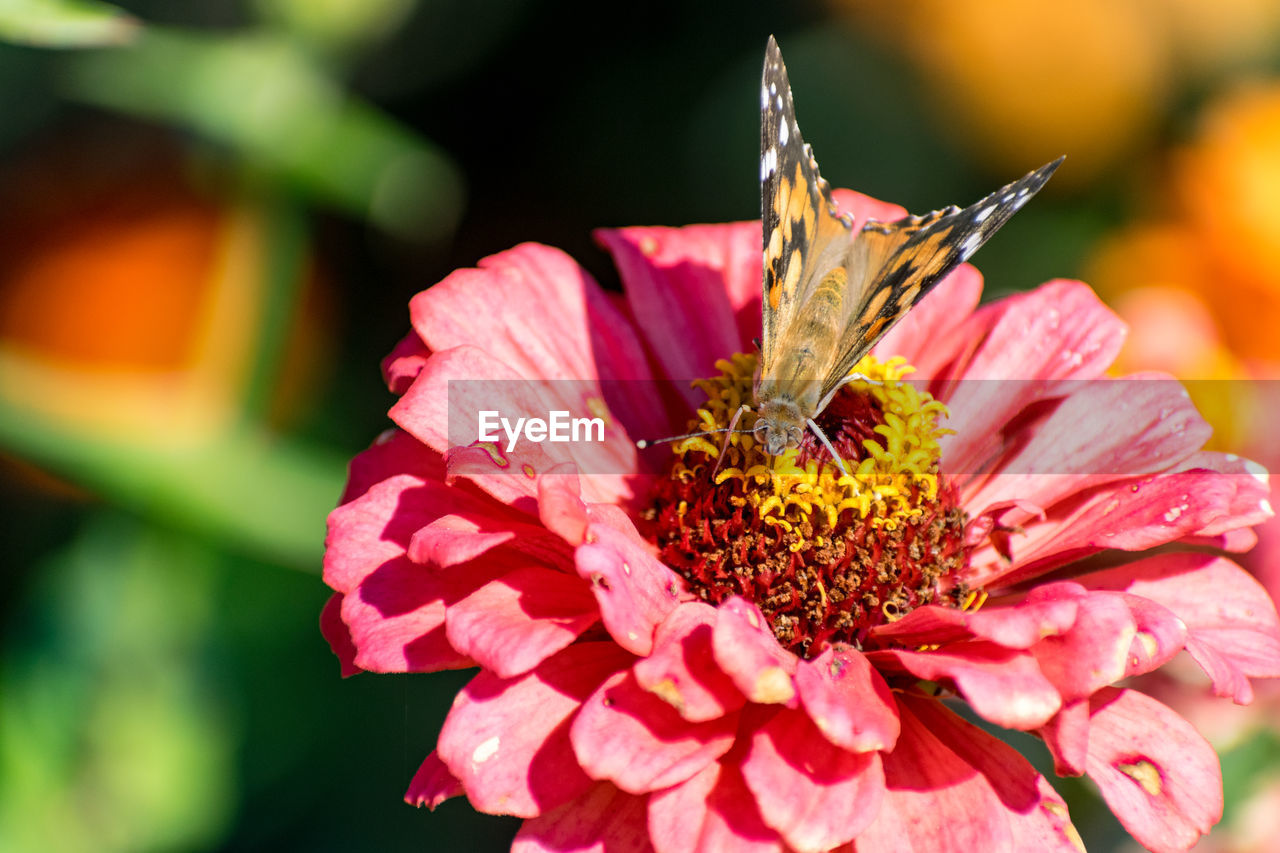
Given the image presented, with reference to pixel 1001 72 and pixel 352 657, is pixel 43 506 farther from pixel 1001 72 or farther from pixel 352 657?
pixel 1001 72

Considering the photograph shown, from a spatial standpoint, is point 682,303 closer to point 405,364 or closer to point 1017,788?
point 405,364

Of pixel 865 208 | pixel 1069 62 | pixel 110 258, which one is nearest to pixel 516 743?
pixel 865 208

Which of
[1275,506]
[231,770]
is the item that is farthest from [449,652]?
[1275,506]

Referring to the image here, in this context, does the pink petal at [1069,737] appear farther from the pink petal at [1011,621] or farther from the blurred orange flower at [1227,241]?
the blurred orange flower at [1227,241]

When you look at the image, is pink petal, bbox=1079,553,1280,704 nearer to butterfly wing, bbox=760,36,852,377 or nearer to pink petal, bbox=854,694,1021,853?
pink petal, bbox=854,694,1021,853

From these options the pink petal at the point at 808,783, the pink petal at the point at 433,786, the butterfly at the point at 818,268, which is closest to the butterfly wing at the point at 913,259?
the butterfly at the point at 818,268

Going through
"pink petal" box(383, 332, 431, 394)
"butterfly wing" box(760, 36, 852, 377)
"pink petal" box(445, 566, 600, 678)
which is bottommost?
"pink petal" box(445, 566, 600, 678)

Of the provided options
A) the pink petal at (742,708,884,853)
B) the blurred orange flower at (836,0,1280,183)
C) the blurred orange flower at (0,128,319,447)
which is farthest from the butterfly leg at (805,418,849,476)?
the blurred orange flower at (836,0,1280,183)
